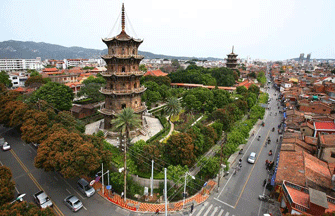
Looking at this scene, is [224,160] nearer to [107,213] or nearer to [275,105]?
[107,213]

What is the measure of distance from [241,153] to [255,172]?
6539 millimetres

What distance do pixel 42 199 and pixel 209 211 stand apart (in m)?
20.3

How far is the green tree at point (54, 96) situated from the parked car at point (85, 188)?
2703 cm

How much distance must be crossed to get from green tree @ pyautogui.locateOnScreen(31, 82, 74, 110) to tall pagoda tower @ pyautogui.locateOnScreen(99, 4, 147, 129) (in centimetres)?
1464

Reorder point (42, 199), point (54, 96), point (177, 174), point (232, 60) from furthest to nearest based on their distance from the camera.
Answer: point (232, 60) < point (54, 96) < point (177, 174) < point (42, 199)

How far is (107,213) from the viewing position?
2228cm

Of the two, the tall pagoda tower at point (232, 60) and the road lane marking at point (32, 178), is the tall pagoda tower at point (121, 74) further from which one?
the tall pagoda tower at point (232, 60)

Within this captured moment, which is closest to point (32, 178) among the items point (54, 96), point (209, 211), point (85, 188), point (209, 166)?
point (85, 188)

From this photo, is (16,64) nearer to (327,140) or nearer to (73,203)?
(73,203)

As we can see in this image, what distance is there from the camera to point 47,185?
86.4 feet

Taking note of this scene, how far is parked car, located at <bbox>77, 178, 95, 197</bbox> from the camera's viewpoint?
24809mm

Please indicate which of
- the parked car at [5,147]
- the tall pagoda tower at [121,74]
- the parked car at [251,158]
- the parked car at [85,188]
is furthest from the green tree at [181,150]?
the parked car at [5,147]

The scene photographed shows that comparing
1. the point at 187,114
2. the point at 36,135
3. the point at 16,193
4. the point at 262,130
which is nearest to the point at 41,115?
the point at 36,135

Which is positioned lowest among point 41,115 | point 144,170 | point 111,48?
point 144,170
